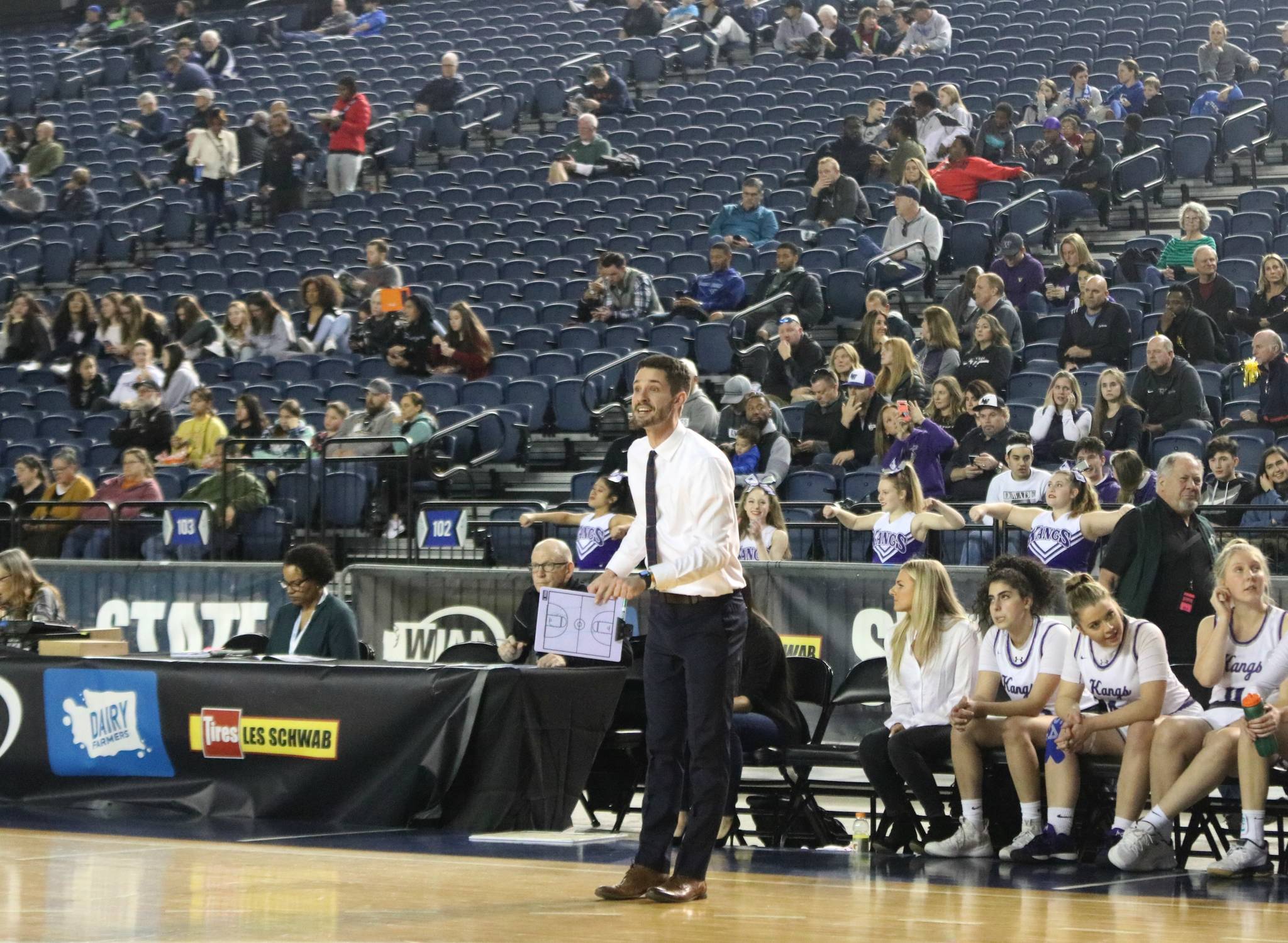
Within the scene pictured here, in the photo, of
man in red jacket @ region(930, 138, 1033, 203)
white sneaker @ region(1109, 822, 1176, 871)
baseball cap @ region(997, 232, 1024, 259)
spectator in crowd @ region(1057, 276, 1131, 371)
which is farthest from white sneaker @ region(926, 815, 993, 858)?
man in red jacket @ region(930, 138, 1033, 203)

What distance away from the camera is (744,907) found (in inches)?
220

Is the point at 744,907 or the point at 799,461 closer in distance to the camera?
the point at 744,907

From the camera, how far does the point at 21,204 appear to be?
2242 centimetres

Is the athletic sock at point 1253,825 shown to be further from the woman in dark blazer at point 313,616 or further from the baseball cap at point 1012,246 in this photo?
the baseball cap at point 1012,246

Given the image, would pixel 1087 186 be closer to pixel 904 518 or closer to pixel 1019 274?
pixel 1019 274

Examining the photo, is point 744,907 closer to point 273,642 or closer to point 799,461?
point 273,642

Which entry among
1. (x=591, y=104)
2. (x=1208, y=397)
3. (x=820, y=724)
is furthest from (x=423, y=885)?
(x=591, y=104)

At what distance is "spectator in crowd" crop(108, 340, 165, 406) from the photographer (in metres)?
15.8

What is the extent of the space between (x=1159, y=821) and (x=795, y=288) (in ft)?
28.0

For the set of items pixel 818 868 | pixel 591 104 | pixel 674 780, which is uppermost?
pixel 591 104

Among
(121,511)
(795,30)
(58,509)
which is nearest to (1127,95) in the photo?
(795,30)

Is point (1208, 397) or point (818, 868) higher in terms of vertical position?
point (1208, 397)

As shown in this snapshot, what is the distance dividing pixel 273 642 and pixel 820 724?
→ 2.67 m

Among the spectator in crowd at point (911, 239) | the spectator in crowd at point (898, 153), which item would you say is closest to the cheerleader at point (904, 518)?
the spectator in crowd at point (911, 239)
